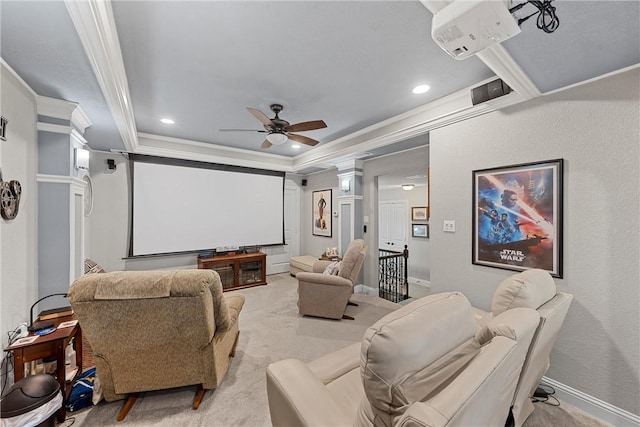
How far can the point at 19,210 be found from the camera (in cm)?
195

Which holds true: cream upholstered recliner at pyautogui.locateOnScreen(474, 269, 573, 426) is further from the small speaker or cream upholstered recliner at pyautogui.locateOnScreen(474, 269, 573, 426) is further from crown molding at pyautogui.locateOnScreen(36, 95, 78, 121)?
crown molding at pyautogui.locateOnScreen(36, 95, 78, 121)

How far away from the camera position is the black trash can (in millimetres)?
1324

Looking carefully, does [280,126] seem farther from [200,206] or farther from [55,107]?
[200,206]

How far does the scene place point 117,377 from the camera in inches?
68.2

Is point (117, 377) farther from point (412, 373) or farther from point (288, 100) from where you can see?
point (288, 100)

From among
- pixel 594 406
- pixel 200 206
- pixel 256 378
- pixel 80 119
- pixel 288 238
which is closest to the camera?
pixel 594 406

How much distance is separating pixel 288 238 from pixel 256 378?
13.3 ft

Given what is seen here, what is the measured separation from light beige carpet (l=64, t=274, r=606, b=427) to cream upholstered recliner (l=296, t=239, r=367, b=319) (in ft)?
0.50

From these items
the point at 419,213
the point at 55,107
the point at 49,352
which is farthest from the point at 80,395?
the point at 419,213

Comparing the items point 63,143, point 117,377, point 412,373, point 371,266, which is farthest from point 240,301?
point 371,266

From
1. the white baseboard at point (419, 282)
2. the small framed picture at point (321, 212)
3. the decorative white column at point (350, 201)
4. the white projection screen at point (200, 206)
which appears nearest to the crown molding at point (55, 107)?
the white projection screen at point (200, 206)

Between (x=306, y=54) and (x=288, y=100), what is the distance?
0.85 m

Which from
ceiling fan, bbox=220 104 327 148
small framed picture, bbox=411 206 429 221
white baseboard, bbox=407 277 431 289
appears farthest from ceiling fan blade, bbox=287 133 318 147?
white baseboard, bbox=407 277 431 289

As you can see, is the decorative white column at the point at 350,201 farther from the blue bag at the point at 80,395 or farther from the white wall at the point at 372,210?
the blue bag at the point at 80,395
